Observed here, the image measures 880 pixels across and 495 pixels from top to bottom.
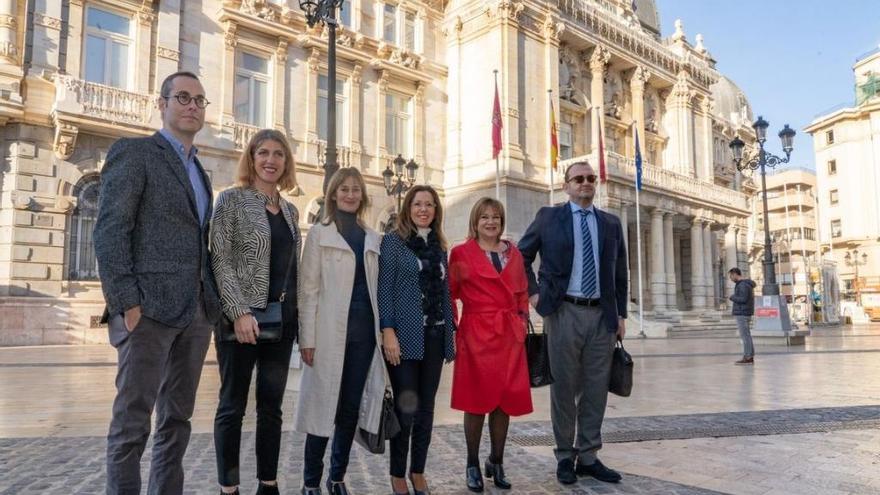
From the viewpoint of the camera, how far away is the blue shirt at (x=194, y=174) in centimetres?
303

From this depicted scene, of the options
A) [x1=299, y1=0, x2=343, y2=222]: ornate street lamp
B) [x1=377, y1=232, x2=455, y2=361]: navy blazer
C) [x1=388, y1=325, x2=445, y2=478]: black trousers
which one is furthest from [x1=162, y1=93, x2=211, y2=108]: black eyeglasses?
[x1=299, y1=0, x2=343, y2=222]: ornate street lamp

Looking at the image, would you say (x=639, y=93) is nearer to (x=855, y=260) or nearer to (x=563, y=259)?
(x=563, y=259)

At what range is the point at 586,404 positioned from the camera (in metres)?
4.45

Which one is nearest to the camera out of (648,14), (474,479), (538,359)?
(474,479)

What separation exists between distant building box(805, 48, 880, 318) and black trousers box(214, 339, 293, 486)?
63192 millimetres

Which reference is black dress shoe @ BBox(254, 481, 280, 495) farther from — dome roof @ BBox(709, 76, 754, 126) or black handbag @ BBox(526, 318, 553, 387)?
dome roof @ BBox(709, 76, 754, 126)

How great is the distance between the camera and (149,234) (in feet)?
9.11

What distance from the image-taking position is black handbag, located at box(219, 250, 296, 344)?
10.8 ft

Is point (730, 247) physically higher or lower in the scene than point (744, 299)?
higher

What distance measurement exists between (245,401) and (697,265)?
29.9 meters

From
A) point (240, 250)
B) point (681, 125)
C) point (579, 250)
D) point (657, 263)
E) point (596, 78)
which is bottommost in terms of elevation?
point (240, 250)

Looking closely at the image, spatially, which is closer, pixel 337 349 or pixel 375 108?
pixel 337 349

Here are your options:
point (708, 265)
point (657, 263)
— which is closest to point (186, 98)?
point (657, 263)

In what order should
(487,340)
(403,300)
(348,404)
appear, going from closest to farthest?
(348,404), (403,300), (487,340)
